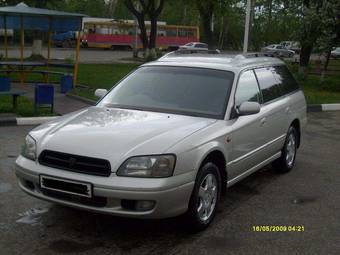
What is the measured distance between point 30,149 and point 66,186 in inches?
24.3

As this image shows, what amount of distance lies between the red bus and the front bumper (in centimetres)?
4900

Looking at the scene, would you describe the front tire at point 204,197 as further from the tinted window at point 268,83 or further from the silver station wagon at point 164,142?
the tinted window at point 268,83

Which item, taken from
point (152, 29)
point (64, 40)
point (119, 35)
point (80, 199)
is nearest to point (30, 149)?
point (80, 199)

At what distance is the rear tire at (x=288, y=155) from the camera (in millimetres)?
7039

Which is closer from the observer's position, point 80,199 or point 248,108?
point 80,199

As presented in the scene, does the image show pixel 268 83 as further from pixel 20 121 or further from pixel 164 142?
pixel 20 121

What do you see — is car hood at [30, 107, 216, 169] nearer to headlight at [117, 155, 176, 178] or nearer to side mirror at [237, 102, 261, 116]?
headlight at [117, 155, 176, 178]

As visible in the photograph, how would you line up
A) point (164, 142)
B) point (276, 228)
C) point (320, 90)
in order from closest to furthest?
point (164, 142) < point (276, 228) < point (320, 90)

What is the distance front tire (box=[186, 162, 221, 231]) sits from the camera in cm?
452

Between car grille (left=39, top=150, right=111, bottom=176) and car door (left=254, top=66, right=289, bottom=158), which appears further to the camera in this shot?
car door (left=254, top=66, right=289, bottom=158)

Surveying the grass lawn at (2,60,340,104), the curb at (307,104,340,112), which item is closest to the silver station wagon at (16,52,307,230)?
the curb at (307,104,340,112)

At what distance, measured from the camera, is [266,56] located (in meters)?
7.33

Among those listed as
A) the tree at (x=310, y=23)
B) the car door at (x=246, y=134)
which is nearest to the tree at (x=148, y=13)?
the tree at (x=310, y=23)

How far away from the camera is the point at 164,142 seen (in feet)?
14.3
